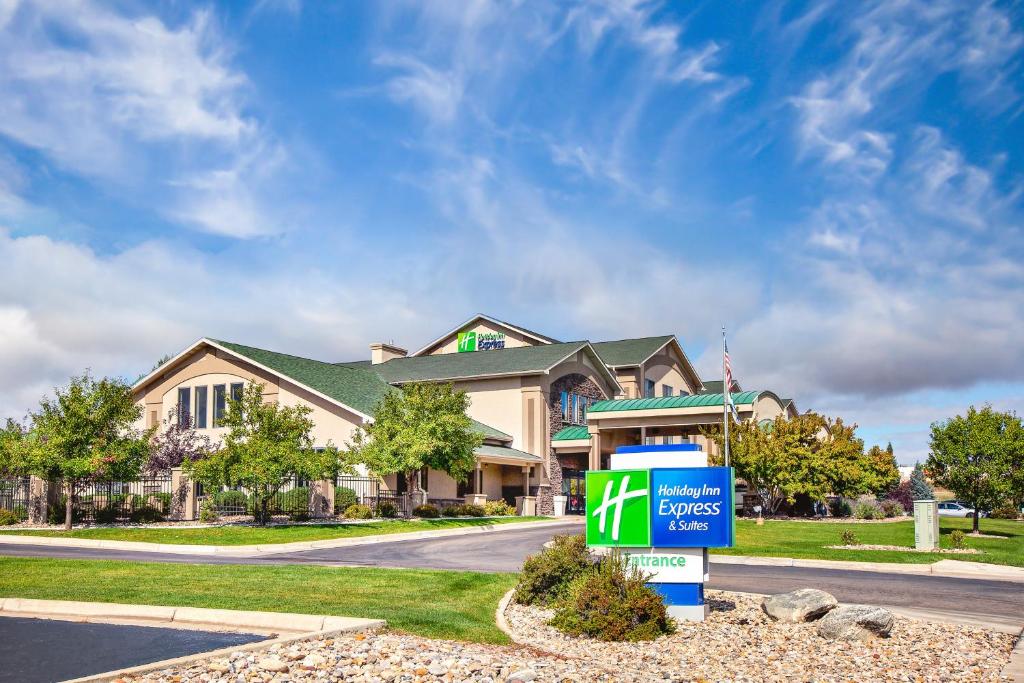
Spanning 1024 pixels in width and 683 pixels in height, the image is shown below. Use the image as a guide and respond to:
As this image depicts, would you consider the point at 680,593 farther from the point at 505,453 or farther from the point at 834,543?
the point at 505,453

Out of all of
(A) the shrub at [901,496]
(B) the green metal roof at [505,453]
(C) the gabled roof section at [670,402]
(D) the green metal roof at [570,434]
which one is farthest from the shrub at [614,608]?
(A) the shrub at [901,496]

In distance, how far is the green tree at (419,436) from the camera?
36.6 m

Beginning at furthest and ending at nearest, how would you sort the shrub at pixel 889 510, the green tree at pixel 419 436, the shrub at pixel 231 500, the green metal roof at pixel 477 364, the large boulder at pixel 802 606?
the shrub at pixel 889 510
the green metal roof at pixel 477 364
the shrub at pixel 231 500
the green tree at pixel 419 436
the large boulder at pixel 802 606

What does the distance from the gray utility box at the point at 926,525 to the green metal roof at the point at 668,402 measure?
1958cm

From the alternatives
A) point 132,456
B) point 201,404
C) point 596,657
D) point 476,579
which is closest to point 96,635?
point 596,657

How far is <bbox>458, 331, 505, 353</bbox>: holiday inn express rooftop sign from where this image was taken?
59.7 m

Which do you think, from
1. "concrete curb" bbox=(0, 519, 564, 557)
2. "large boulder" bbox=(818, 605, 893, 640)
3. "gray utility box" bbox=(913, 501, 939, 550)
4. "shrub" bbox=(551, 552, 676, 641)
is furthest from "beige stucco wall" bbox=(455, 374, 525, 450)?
"large boulder" bbox=(818, 605, 893, 640)

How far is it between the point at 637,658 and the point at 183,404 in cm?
4029

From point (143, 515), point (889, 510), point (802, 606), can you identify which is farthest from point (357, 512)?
point (889, 510)

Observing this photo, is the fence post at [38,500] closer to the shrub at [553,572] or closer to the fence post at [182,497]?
the fence post at [182,497]

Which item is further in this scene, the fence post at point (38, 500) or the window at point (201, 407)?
the window at point (201, 407)

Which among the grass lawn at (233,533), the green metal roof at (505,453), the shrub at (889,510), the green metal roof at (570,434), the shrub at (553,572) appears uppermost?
the green metal roof at (570,434)

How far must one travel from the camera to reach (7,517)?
33.8 meters

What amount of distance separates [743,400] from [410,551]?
27.0 m
